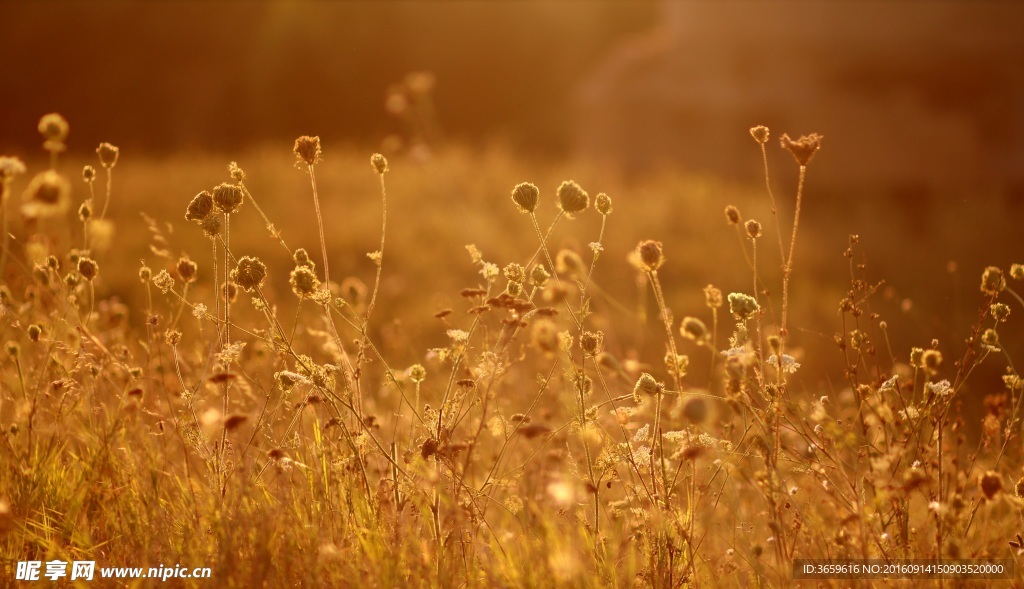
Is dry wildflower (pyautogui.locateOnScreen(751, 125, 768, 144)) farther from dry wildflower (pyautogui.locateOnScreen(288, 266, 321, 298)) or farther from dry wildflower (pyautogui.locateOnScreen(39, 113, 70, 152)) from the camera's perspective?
dry wildflower (pyautogui.locateOnScreen(39, 113, 70, 152))

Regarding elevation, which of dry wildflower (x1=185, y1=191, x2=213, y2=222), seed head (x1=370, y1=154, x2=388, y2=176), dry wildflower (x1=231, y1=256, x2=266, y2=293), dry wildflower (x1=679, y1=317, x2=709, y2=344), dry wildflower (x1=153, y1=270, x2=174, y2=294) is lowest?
dry wildflower (x1=679, y1=317, x2=709, y2=344)

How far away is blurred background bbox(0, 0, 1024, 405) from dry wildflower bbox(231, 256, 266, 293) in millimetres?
479

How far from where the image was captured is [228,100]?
16031mm

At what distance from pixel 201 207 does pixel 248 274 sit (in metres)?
0.23

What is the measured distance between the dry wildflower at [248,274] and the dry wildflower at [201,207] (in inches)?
7.1

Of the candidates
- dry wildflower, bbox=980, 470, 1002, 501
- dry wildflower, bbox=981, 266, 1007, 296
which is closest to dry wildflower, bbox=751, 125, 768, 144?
dry wildflower, bbox=981, 266, 1007, 296

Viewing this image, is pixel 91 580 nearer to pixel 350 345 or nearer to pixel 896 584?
pixel 896 584

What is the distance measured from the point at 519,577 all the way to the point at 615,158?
35.7 ft

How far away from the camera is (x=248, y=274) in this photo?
71.6 inches

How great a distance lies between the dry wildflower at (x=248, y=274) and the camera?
181 centimetres

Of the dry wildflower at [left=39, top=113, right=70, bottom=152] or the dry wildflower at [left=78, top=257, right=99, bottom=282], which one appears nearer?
the dry wildflower at [left=39, top=113, right=70, bottom=152]

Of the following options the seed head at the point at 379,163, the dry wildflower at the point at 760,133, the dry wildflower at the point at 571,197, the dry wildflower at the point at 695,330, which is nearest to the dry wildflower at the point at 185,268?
the seed head at the point at 379,163

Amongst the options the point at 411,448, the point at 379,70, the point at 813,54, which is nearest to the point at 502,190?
the point at 813,54

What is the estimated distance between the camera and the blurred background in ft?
23.8
